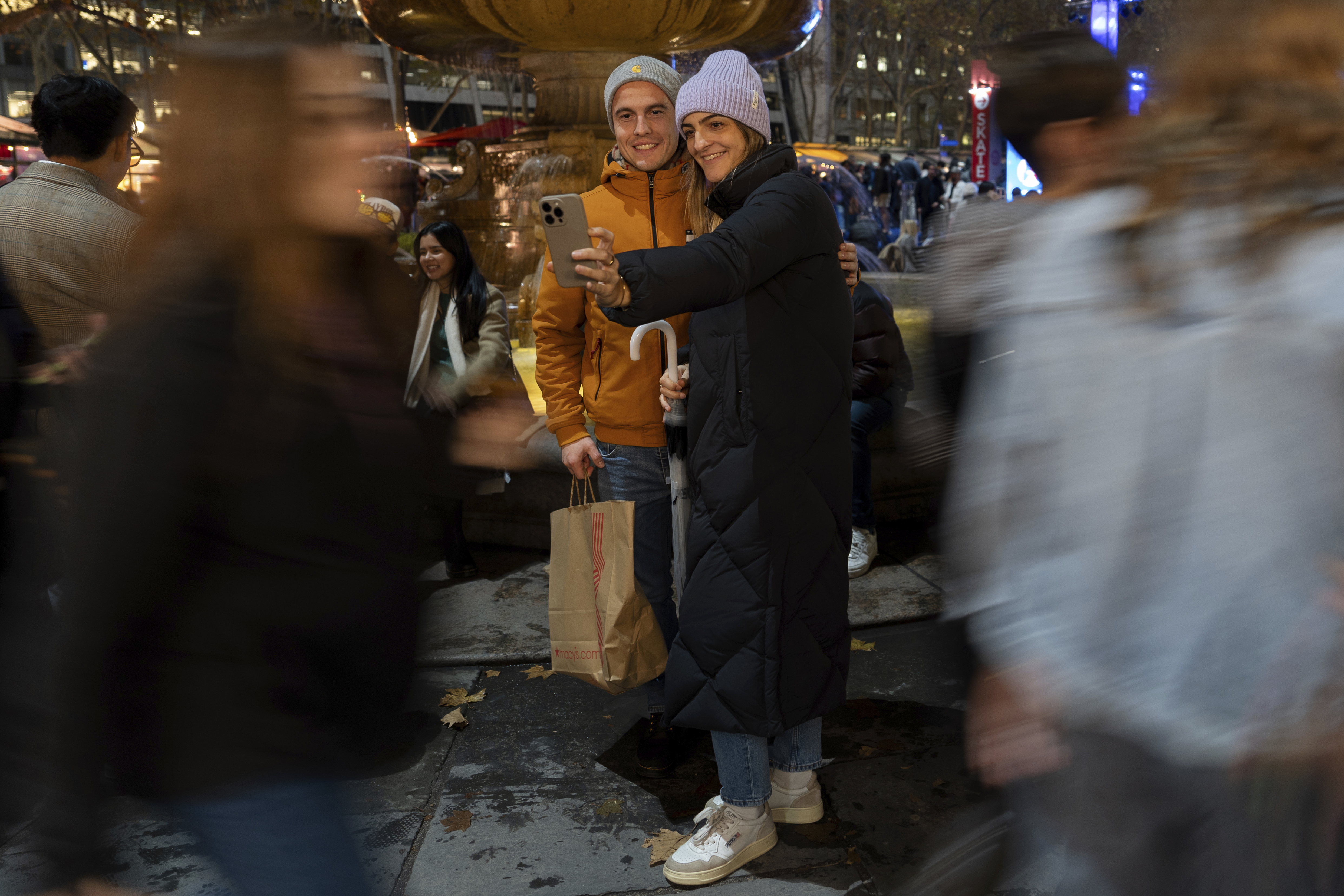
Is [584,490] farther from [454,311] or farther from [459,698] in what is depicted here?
[454,311]

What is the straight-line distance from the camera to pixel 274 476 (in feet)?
4.46

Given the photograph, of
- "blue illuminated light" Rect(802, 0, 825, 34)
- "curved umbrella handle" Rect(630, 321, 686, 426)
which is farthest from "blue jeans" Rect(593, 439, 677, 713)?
"blue illuminated light" Rect(802, 0, 825, 34)

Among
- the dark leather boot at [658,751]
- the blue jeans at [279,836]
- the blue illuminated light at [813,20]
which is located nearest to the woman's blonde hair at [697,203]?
the dark leather boot at [658,751]

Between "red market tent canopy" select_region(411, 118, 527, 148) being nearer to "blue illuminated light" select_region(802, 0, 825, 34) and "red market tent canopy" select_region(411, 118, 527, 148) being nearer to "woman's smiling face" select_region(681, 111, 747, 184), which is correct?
"blue illuminated light" select_region(802, 0, 825, 34)

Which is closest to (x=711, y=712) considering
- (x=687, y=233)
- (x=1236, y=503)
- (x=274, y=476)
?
(x=687, y=233)

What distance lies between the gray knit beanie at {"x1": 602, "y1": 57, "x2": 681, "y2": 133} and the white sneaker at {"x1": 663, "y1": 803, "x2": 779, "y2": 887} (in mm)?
1935

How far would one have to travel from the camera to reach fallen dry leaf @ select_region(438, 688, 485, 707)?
3.90 meters

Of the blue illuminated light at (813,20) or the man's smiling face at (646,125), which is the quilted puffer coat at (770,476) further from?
the blue illuminated light at (813,20)

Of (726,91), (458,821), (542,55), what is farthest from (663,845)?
(542,55)

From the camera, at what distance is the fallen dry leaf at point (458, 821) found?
306 cm

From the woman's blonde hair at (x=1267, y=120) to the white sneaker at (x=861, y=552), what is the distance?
3.90 metres

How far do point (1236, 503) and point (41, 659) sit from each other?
3559 mm

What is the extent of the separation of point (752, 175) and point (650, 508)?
1097mm

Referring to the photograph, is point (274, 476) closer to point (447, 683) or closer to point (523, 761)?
point (523, 761)
